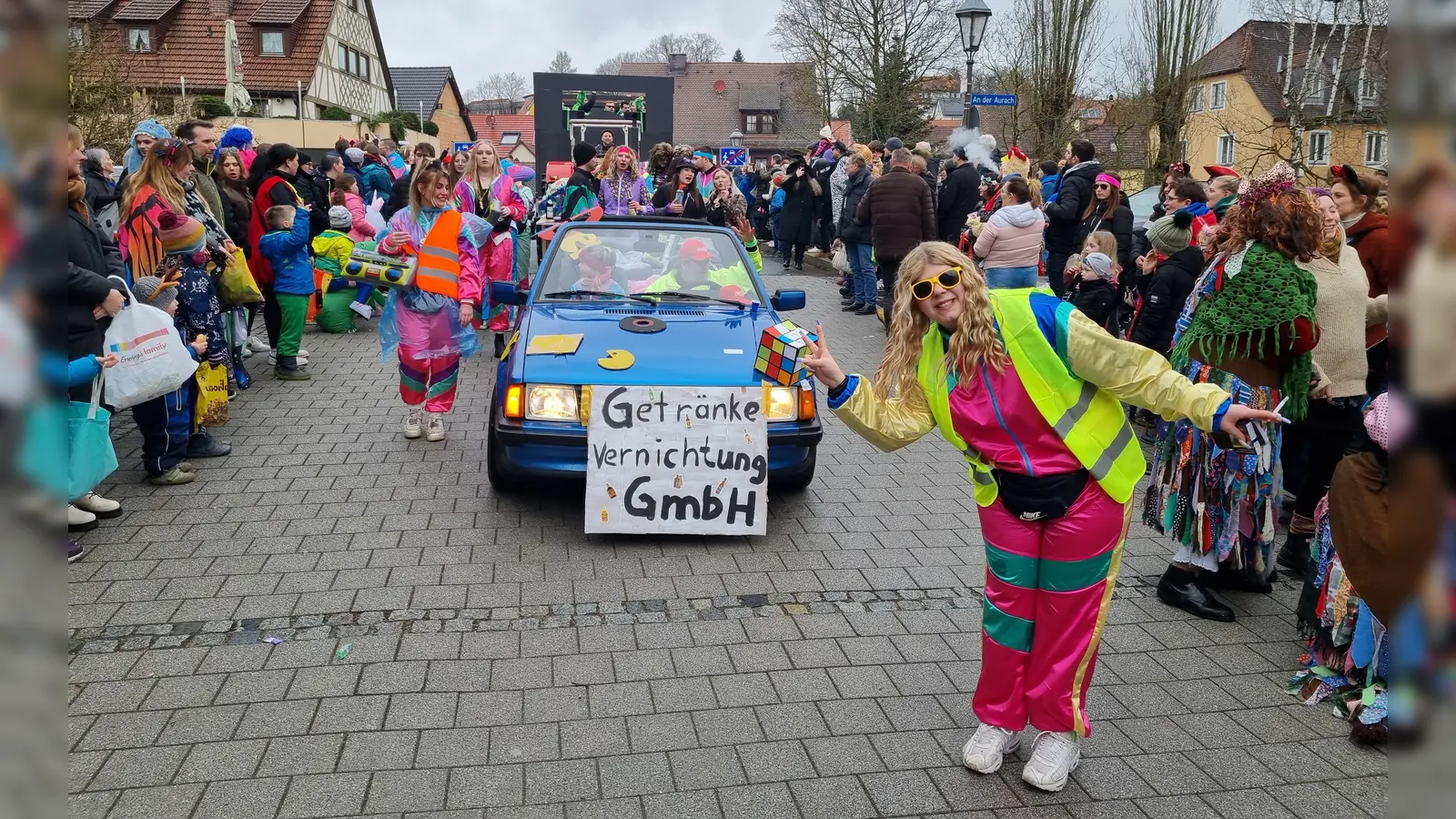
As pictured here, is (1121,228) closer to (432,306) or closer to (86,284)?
(432,306)

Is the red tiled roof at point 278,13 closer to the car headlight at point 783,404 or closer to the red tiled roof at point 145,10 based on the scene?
the red tiled roof at point 145,10

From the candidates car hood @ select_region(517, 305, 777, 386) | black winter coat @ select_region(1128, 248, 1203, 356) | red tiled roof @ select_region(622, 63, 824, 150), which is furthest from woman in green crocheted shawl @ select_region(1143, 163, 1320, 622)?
red tiled roof @ select_region(622, 63, 824, 150)

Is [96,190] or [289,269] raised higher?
[96,190]

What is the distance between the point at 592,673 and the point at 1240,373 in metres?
3.01

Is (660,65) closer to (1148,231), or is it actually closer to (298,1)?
(298,1)

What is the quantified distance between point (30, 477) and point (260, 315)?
14.4 metres

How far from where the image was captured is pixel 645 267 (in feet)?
23.5

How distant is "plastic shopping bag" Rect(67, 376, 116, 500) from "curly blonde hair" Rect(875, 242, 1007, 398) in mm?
3822

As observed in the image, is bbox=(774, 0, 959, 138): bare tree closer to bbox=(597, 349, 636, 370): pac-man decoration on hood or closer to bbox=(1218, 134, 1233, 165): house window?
bbox=(1218, 134, 1233, 165): house window

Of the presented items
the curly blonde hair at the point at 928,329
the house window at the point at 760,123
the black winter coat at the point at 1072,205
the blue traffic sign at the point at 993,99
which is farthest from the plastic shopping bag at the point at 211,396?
the house window at the point at 760,123

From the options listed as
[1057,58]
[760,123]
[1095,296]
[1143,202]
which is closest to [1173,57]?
[1057,58]

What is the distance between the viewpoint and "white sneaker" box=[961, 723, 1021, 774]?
3.64 meters

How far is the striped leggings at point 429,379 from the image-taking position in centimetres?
768

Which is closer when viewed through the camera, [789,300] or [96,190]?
[789,300]
